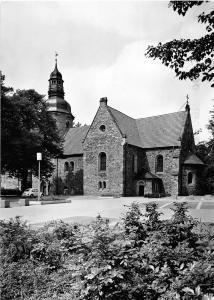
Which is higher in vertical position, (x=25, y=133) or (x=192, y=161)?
(x=25, y=133)

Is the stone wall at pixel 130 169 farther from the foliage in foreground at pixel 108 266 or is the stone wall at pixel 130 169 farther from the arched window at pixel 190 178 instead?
the foliage in foreground at pixel 108 266

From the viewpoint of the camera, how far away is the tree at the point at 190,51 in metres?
7.04

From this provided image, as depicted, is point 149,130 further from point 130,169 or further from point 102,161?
point 102,161

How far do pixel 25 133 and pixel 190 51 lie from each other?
28606mm

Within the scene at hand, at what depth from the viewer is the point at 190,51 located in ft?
24.1

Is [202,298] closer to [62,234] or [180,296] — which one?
[180,296]

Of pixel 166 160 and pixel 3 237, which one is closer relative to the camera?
pixel 3 237

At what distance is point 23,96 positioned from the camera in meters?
38.2

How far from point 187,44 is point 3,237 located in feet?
21.2

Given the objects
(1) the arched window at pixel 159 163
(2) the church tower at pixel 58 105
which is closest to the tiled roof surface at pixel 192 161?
(1) the arched window at pixel 159 163

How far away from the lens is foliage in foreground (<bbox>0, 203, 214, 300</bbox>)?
379cm

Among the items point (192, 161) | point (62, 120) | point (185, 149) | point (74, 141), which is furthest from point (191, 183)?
point (62, 120)

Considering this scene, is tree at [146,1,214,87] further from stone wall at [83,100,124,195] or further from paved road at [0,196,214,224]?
stone wall at [83,100,124,195]

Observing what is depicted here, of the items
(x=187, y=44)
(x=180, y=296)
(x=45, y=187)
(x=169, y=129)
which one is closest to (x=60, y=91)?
(x=45, y=187)
